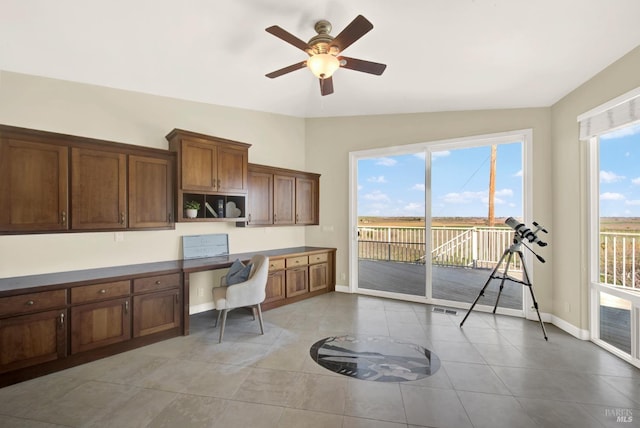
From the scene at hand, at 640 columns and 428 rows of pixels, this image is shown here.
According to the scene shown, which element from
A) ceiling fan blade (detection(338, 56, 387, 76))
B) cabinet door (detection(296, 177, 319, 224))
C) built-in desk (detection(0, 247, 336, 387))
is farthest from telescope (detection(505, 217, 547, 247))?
built-in desk (detection(0, 247, 336, 387))

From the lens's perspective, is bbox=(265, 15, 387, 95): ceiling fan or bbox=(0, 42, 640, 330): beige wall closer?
bbox=(265, 15, 387, 95): ceiling fan

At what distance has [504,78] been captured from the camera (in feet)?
10.5

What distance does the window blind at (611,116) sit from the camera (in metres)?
2.51

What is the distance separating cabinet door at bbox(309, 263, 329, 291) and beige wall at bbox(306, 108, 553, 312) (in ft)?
0.91

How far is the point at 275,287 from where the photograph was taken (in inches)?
165

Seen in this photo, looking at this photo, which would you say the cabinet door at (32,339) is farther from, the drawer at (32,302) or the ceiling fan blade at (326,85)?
the ceiling fan blade at (326,85)

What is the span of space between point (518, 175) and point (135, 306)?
16.7ft

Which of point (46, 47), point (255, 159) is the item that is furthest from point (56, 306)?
point (255, 159)

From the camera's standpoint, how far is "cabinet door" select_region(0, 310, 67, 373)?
7.38 ft

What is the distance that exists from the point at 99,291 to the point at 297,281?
254cm

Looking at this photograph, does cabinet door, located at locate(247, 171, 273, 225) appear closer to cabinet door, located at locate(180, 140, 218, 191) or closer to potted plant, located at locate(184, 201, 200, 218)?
cabinet door, located at locate(180, 140, 218, 191)

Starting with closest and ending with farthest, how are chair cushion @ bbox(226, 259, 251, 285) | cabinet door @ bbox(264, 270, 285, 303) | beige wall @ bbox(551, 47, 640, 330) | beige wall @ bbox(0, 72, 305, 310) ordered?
beige wall @ bbox(0, 72, 305, 310)
beige wall @ bbox(551, 47, 640, 330)
chair cushion @ bbox(226, 259, 251, 285)
cabinet door @ bbox(264, 270, 285, 303)

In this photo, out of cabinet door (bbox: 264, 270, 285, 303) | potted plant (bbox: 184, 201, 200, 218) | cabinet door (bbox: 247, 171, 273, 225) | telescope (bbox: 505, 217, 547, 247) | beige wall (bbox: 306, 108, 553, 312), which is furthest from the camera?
cabinet door (bbox: 247, 171, 273, 225)

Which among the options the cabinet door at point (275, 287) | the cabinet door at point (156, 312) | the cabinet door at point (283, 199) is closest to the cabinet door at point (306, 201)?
the cabinet door at point (283, 199)
